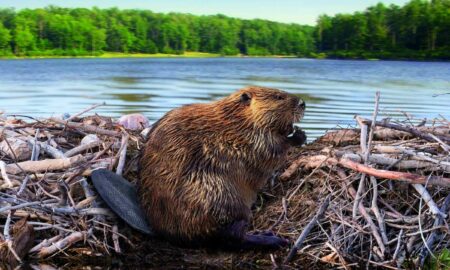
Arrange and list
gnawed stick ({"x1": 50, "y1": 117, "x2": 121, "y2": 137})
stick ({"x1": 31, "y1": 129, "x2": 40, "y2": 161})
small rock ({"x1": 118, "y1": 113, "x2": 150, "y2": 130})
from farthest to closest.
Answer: small rock ({"x1": 118, "y1": 113, "x2": 150, "y2": 130}) < gnawed stick ({"x1": 50, "y1": 117, "x2": 121, "y2": 137}) < stick ({"x1": 31, "y1": 129, "x2": 40, "y2": 161})

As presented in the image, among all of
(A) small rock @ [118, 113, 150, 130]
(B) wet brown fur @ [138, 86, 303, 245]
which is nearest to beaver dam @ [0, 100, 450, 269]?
(B) wet brown fur @ [138, 86, 303, 245]

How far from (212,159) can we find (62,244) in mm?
1382

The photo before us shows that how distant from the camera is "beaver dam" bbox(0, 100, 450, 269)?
647 centimetres

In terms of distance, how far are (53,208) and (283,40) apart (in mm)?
95652

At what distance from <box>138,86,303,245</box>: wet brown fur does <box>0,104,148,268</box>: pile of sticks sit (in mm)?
496

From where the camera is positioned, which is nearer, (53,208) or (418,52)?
(53,208)

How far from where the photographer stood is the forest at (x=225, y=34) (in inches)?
3494

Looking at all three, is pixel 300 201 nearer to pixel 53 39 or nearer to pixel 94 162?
pixel 94 162

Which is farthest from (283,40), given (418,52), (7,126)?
(7,126)

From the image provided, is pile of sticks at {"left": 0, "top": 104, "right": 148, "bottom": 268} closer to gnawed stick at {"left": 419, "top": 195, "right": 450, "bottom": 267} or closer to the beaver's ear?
the beaver's ear

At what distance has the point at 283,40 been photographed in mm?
101125

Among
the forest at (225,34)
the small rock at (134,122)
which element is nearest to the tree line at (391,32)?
the forest at (225,34)

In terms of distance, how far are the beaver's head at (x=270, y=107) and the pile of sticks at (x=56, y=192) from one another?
1380 millimetres

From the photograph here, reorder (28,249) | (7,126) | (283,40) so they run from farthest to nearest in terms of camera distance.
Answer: (283,40)
(7,126)
(28,249)
